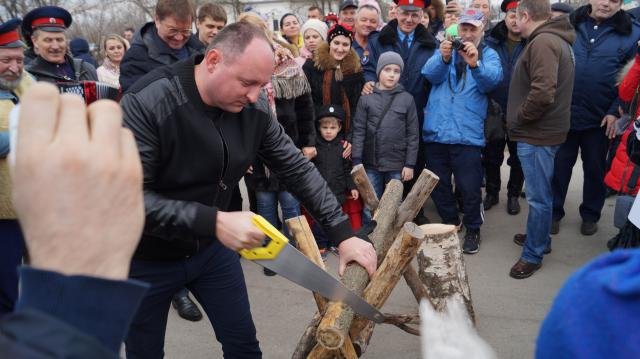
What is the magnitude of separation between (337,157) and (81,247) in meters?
4.16

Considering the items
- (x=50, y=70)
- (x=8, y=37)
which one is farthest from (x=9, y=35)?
(x=50, y=70)

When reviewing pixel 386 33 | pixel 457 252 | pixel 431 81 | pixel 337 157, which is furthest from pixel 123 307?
pixel 386 33

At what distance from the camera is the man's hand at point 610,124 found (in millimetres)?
4652

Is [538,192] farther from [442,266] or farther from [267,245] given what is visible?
[267,245]

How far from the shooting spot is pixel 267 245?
198 centimetres

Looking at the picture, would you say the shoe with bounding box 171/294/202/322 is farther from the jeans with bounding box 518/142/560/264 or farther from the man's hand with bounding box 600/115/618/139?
the man's hand with bounding box 600/115/618/139

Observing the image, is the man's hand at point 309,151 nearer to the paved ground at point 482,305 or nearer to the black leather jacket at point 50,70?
the paved ground at point 482,305

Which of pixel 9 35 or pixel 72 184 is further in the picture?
pixel 9 35

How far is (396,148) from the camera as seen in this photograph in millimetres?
4879

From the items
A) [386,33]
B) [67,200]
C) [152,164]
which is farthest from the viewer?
[386,33]

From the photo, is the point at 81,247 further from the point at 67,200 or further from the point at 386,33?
the point at 386,33

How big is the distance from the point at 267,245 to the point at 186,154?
1.88 ft

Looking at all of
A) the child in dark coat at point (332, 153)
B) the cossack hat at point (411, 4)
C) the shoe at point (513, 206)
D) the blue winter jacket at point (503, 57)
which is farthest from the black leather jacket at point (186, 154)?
the shoe at point (513, 206)

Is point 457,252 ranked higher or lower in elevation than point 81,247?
lower
